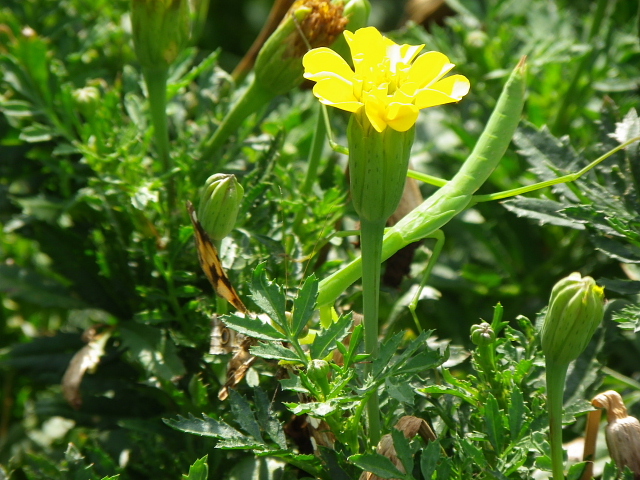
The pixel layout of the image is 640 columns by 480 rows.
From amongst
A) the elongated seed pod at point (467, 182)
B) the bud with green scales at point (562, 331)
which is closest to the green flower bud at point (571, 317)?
the bud with green scales at point (562, 331)

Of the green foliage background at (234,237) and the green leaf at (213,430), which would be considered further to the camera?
the green foliage background at (234,237)

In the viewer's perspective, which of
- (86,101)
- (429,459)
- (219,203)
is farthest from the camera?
(86,101)

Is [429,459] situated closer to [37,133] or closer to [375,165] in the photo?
[375,165]

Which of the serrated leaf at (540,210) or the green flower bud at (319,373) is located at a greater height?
the serrated leaf at (540,210)

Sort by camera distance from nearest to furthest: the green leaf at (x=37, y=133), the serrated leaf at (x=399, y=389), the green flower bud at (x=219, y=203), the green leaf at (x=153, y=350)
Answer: the serrated leaf at (x=399, y=389) → the green flower bud at (x=219, y=203) → the green leaf at (x=153, y=350) → the green leaf at (x=37, y=133)

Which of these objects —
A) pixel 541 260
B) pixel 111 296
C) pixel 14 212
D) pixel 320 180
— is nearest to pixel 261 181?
pixel 320 180

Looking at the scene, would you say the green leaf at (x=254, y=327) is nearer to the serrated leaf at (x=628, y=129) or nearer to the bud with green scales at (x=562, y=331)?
the bud with green scales at (x=562, y=331)

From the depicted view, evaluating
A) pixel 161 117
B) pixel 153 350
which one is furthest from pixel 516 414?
pixel 161 117

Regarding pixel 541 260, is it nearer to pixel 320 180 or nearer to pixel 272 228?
pixel 320 180
